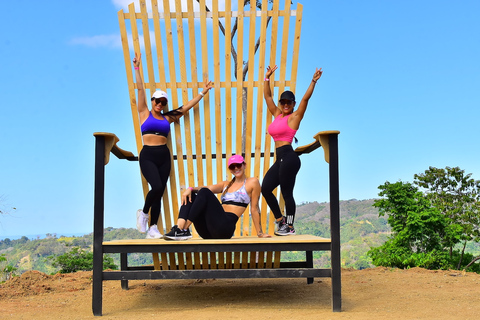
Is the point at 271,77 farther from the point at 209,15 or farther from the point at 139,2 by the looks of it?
the point at 139,2

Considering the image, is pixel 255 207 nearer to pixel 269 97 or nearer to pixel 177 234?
pixel 177 234

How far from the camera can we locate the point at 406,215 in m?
8.91

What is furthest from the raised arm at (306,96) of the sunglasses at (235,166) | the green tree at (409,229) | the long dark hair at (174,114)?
the green tree at (409,229)

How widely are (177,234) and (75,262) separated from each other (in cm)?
527

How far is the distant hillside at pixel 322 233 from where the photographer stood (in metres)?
13.8

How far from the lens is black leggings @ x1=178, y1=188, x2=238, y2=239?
180 inches

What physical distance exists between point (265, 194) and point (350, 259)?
10.1 meters

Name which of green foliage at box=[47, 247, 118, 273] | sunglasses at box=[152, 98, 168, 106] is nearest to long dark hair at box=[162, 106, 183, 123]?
sunglasses at box=[152, 98, 168, 106]

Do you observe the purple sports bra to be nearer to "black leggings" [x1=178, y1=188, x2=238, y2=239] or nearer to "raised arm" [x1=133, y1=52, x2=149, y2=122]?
"raised arm" [x1=133, y1=52, x2=149, y2=122]

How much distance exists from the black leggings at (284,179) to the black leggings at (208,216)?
29.4 inches

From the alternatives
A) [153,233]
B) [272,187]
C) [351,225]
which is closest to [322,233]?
[351,225]

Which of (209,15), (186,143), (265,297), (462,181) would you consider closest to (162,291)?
(265,297)

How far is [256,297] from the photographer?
5.35 meters

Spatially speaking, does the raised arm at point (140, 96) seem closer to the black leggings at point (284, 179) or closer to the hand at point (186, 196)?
the hand at point (186, 196)
